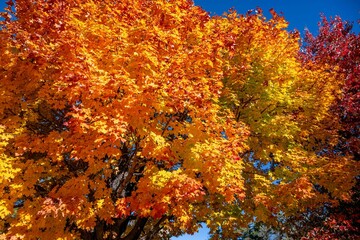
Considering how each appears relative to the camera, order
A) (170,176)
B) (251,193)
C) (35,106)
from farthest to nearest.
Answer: (251,193)
(35,106)
(170,176)

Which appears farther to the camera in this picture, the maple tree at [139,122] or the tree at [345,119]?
the tree at [345,119]

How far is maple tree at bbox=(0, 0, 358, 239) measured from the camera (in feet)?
26.3

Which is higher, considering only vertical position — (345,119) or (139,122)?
(345,119)

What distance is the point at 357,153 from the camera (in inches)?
575

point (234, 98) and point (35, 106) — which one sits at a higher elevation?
point (234, 98)

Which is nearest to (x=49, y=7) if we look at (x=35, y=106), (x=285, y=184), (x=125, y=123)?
(x=35, y=106)

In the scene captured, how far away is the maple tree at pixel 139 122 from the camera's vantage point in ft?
26.3

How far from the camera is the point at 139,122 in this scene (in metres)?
8.23

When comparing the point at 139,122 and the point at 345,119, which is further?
the point at 345,119

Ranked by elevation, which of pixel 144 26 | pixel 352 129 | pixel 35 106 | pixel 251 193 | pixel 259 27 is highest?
pixel 259 27

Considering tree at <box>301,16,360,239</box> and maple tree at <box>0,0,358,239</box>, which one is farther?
tree at <box>301,16,360,239</box>

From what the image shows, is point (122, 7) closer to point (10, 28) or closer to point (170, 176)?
point (10, 28)

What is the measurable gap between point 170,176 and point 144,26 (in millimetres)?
4652

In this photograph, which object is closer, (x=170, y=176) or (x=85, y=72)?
(x=85, y=72)
